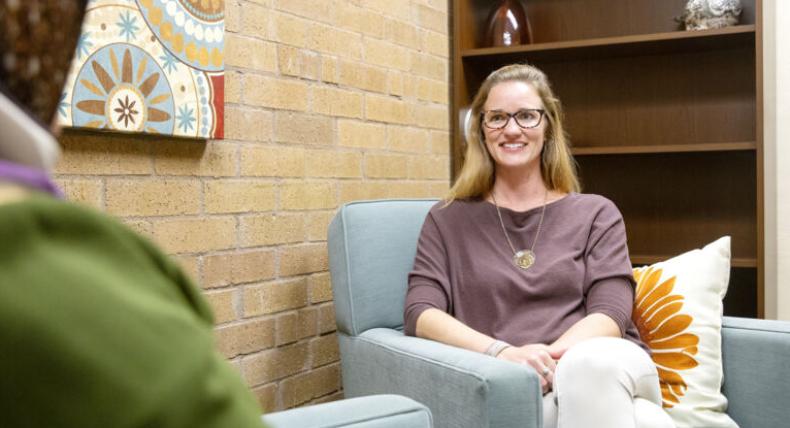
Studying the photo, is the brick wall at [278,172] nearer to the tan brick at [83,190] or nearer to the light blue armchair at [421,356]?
the tan brick at [83,190]

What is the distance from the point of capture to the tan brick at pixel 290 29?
2.00 metres

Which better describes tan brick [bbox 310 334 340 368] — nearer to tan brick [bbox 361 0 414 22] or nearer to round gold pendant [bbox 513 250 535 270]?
round gold pendant [bbox 513 250 535 270]

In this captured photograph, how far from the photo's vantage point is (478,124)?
2.17 m

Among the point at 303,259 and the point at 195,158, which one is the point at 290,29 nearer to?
the point at 195,158

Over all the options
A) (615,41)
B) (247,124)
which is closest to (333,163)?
(247,124)

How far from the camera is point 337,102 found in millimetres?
2219

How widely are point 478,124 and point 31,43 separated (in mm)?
1878

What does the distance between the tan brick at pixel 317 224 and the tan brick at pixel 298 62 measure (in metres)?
0.37

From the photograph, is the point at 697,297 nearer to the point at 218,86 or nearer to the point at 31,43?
the point at 218,86

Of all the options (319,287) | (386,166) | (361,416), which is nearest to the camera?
(361,416)

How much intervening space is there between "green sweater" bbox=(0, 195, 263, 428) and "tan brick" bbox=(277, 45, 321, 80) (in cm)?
177

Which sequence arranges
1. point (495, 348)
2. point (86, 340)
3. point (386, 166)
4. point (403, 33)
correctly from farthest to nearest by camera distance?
1. point (403, 33)
2. point (386, 166)
3. point (495, 348)
4. point (86, 340)

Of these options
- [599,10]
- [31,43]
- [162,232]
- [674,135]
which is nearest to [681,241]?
[674,135]

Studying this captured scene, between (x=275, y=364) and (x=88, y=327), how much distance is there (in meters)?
1.77
